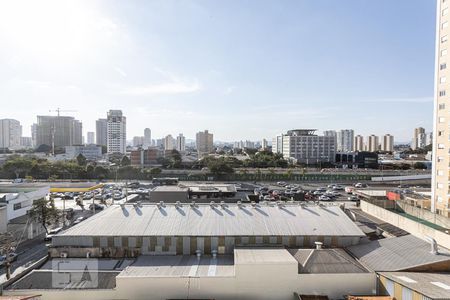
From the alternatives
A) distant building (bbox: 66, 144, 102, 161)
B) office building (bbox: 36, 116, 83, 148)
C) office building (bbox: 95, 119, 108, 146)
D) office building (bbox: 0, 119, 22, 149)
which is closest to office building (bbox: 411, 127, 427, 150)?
distant building (bbox: 66, 144, 102, 161)

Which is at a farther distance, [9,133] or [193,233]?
[9,133]

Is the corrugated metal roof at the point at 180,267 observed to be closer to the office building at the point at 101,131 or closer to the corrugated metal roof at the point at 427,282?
the corrugated metal roof at the point at 427,282

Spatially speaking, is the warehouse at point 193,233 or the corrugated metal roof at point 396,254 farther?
the warehouse at point 193,233

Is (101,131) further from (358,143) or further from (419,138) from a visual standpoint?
(419,138)

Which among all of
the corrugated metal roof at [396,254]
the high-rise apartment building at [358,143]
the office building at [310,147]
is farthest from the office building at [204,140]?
the corrugated metal roof at [396,254]

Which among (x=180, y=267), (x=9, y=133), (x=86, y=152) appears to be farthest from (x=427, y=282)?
(x=9, y=133)

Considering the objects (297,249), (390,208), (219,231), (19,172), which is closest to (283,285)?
(297,249)
